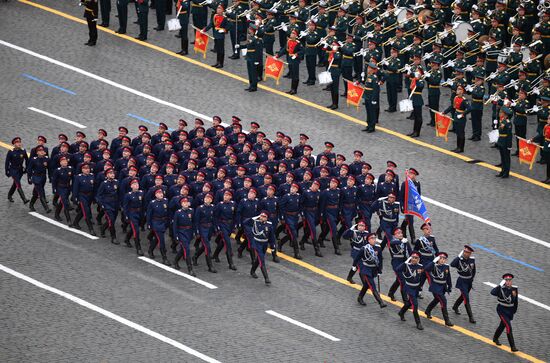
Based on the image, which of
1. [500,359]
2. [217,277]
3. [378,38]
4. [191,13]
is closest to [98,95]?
[191,13]

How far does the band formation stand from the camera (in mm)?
47688

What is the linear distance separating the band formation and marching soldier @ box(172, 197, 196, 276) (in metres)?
10.9

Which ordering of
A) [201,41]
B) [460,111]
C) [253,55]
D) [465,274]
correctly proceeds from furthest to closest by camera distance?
[201,41], [253,55], [460,111], [465,274]

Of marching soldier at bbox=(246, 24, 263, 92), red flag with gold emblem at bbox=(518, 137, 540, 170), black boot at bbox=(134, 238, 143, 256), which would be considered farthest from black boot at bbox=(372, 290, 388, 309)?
marching soldier at bbox=(246, 24, 263, 92)

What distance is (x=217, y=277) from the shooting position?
127 ft

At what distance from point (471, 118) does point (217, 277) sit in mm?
13478

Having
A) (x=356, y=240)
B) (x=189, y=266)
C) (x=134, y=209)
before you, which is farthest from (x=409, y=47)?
(x=189, y=266)

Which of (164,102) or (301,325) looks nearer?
(301,325)

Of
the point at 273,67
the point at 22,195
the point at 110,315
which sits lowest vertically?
the point at 110,315

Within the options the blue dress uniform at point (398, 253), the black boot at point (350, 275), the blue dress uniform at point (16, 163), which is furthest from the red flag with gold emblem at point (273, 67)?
the blue dress uniform at point (398, 253)

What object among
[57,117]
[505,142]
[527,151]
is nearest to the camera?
[505,142]

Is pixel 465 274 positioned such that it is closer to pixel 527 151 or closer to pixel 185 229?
pixel 185 229

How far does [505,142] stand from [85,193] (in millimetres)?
13257

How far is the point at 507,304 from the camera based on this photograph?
1406 inches
